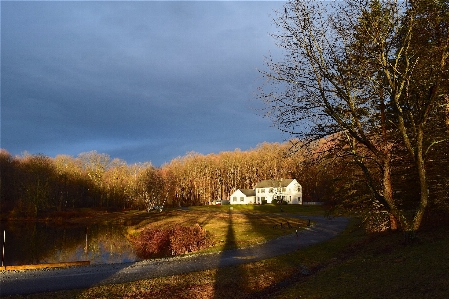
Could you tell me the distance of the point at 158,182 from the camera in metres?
92.5

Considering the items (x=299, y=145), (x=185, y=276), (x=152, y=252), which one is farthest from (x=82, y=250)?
(x=299, y=145)

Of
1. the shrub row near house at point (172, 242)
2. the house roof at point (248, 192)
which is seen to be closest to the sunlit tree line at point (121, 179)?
the house roof at point (248, 192)

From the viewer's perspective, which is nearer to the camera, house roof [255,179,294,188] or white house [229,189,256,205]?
house roof [255,179,294,188]

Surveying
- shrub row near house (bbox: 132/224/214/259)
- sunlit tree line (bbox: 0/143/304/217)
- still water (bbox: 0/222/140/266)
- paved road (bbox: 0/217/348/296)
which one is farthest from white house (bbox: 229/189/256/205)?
paved road (bbox: 0/217/348/296)

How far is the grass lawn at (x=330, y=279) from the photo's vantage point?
8.52 meters

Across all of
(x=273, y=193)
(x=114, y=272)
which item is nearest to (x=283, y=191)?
(x=273, y=193)

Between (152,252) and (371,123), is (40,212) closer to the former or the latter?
(152,252)

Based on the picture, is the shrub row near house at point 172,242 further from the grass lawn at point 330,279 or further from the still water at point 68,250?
the grass lawn at point 330,279

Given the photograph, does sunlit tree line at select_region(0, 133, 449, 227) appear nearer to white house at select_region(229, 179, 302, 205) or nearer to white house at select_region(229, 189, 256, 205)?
white house at select_region(229, 179, 302, 205)

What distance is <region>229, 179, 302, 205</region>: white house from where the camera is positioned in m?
78.8

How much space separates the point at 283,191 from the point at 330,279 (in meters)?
69.8

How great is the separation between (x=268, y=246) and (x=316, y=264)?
569 centimetres

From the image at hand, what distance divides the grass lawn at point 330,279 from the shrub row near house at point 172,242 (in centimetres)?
1085

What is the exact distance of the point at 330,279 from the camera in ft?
35.5
